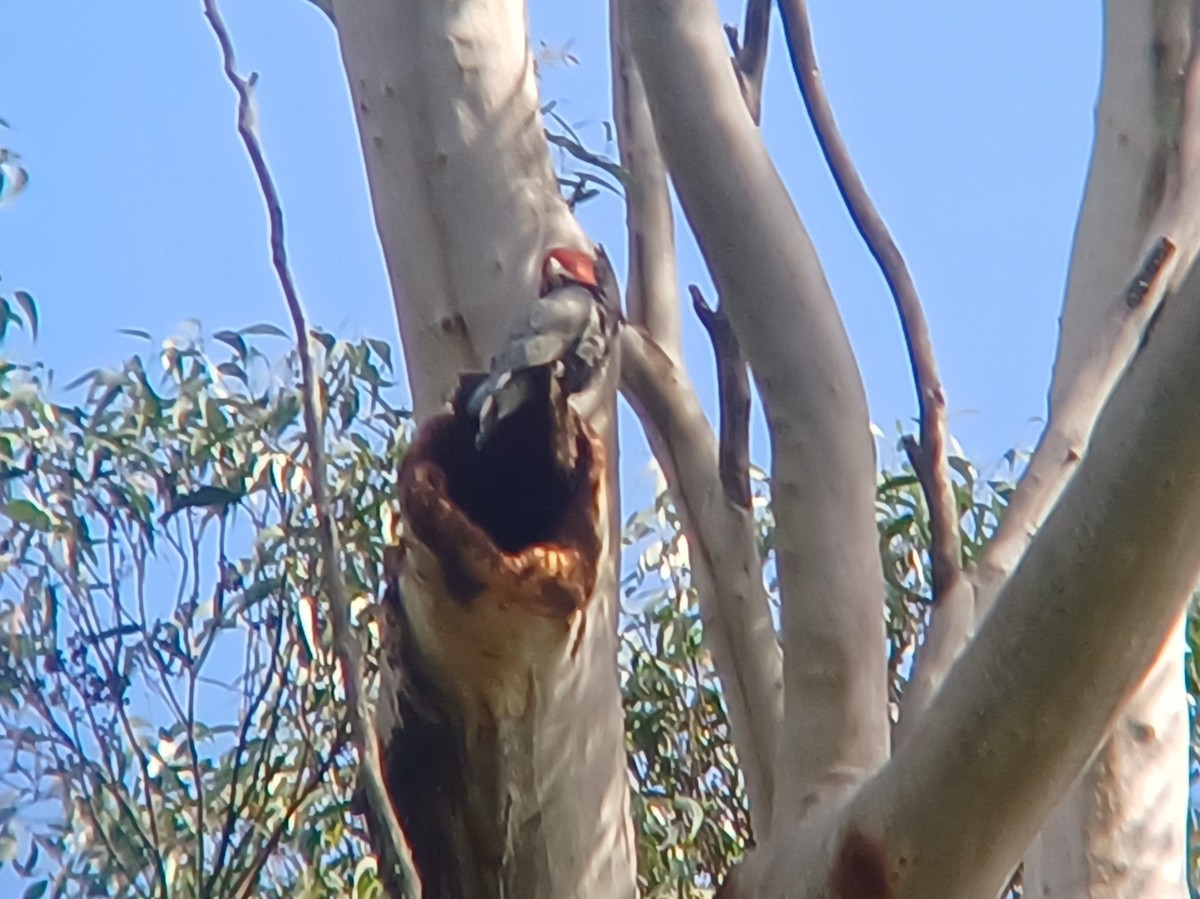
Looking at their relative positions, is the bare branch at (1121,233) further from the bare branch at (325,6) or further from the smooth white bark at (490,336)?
the bare branch at (325,6)

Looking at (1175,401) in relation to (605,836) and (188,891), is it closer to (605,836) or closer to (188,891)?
(605,836)

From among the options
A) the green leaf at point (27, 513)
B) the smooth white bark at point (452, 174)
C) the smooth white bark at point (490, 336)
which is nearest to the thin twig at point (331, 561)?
the smooth white bark at point (490, 336)

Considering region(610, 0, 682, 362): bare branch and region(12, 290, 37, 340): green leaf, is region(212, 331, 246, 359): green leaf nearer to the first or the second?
region(12, 290, 37, 340): green leaf

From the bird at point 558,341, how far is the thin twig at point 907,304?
14.4 inches

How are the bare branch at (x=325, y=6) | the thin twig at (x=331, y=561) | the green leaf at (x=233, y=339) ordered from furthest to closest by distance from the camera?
1. the green leaf at (x=233, y=339)
2. the bare branch at (x=325, y=6)
3. the thin twig at (x=331, y=561)

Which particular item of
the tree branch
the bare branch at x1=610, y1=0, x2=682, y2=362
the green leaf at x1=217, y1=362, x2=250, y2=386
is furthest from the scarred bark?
the green leaf at x1=217, y1=362, x2=250, y2=386

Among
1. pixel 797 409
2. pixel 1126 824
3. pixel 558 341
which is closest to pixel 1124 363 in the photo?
pixel 797 409

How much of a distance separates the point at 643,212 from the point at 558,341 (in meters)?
0.64

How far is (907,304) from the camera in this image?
51.7 inches

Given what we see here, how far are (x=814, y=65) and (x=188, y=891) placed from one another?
133cm

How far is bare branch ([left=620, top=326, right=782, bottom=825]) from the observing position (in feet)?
4.00

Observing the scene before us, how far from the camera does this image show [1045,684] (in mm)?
786

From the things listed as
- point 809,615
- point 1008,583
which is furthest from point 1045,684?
point 809,615

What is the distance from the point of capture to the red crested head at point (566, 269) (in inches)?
39.6
